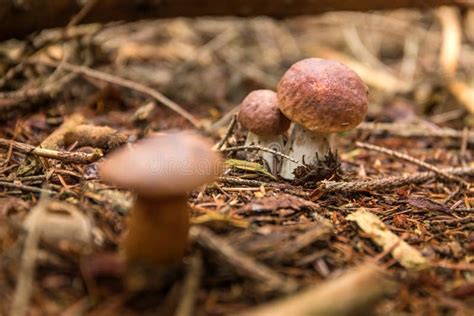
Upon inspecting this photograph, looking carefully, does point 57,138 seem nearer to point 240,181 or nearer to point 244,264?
point 240,181

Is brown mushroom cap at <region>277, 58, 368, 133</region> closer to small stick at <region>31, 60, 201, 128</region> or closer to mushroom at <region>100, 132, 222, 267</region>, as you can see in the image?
mushroom at <region>100, 132, 222, 267</region>

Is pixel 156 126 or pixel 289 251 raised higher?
pixel 156 126

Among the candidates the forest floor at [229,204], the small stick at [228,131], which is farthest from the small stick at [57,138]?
the small stick at [228,131]

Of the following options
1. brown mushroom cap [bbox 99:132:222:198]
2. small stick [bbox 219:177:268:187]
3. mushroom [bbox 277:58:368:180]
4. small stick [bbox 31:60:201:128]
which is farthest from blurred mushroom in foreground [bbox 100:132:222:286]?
small stick [bbox 31:60:201:128]

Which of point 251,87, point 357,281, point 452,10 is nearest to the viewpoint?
point 357,281

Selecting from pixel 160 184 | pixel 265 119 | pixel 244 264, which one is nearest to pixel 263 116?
pixel 265 119

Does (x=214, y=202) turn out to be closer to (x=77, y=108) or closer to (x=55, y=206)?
(x=55, y=206)

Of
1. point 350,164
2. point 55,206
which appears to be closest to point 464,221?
point 350,164
